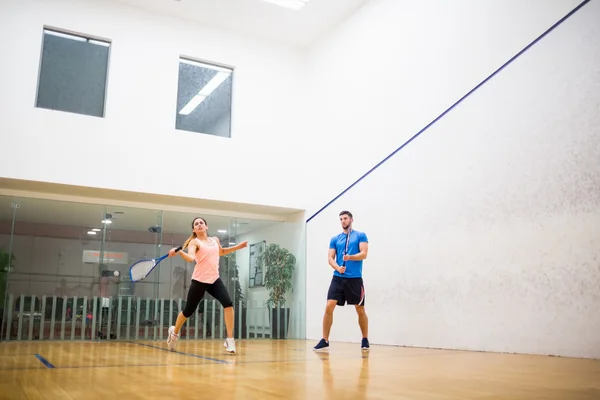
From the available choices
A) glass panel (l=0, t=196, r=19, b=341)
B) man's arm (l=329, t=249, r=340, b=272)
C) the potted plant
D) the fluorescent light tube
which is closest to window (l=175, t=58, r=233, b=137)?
the fluorescent light tube

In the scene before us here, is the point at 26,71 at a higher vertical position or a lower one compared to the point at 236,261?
higher

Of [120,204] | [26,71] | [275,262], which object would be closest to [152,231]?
[120,204]

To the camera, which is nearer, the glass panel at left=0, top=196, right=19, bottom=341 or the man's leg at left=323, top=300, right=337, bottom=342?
the man's leg at left=323, top=300, right=337, bottom=342

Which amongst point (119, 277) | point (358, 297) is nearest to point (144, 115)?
point (119, 277)

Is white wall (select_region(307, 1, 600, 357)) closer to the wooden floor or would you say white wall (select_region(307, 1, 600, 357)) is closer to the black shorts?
the wooden floor

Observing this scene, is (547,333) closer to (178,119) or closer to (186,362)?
(186,362)

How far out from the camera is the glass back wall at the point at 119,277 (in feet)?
24.5

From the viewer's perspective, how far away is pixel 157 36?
8711 mm

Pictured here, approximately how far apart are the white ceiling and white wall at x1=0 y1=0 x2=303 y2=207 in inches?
6.9

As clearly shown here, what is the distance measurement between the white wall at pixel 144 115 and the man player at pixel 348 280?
139 inches

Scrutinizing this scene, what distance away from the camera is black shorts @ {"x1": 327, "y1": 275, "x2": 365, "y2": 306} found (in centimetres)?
533

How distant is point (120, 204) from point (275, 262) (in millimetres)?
2582

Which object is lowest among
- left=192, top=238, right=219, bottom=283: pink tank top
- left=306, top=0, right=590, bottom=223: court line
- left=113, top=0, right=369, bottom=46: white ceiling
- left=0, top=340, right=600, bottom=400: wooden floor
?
left=0, top=340, right=600, bottom=400: wooden floor

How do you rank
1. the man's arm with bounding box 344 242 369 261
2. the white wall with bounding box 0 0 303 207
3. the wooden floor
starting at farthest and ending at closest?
the white wall with bounding box 0 0 303 207 < the man's arm with bounding box 344 242 369 261 < the wooden floor
